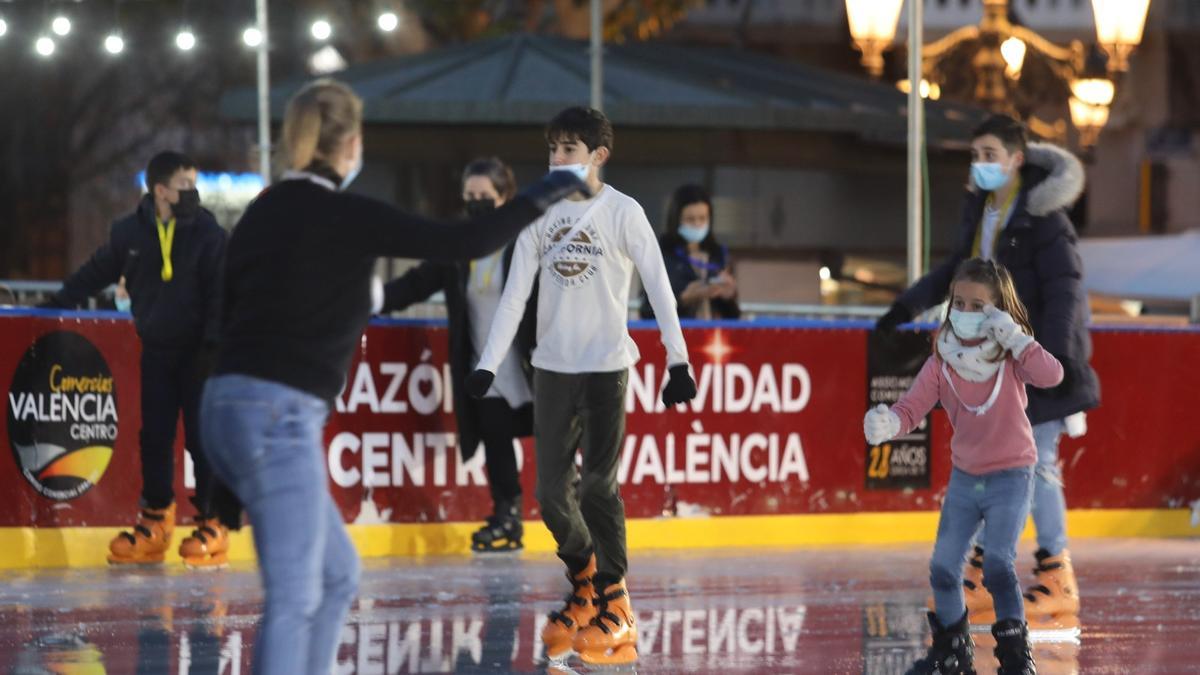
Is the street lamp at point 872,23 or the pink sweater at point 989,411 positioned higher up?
the street lamp at point 872,23

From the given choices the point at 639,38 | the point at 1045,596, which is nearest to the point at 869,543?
the point at 1045,596

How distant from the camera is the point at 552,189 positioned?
5383mm

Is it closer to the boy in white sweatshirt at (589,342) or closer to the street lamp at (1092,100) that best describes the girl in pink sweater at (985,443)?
the boy in white sweatshirt at (589,342)

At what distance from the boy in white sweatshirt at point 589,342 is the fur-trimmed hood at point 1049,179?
1.55 meters

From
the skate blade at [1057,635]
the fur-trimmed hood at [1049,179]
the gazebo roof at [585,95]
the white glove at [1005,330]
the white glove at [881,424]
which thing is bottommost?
the skate blade at [1057,635]

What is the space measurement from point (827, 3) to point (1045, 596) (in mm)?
23313

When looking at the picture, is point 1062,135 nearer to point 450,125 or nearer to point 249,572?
point 450,125

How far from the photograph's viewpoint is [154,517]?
9.84m

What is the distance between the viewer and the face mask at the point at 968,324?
268 inches

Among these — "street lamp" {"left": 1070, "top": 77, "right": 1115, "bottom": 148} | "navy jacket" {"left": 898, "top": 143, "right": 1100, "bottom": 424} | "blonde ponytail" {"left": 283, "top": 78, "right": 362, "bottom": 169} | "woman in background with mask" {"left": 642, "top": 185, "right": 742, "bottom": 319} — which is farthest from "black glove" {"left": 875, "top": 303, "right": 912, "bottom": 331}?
"street lamp" {"left": 1070, "top": 77, "right": 1115, "bottom": 148}

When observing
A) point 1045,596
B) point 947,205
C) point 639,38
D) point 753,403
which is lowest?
point 1045,596

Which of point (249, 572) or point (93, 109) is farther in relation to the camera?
point (93, 109)

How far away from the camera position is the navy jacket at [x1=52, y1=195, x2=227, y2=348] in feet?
31.7

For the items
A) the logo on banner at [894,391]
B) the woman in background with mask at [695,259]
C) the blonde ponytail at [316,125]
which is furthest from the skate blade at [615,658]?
the logo on banner at [894,391]
